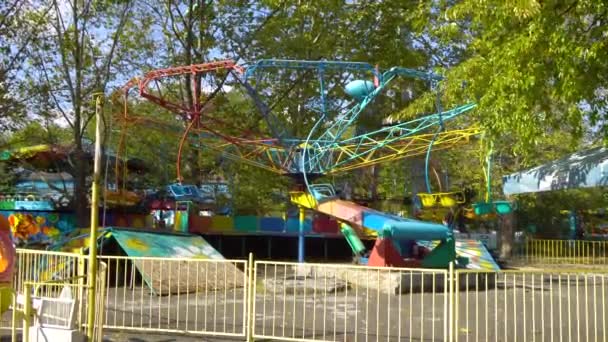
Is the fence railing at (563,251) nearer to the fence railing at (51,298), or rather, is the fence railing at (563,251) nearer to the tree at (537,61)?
the tree at (537,61)

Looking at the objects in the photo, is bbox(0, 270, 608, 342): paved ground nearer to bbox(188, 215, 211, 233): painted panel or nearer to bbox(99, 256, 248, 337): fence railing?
bbox(99, 256, 248, 337): fence railing

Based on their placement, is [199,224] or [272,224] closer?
[199,224]

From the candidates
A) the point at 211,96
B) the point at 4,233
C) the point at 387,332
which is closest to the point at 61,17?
the point at 211,96

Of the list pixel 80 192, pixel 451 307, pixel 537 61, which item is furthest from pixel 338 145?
pixel 451 307

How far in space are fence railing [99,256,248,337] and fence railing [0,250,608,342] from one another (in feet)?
0.08

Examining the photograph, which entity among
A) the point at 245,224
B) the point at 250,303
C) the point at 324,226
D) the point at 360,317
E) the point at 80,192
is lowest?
the point at 360,317

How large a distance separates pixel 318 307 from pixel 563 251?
73.3ft

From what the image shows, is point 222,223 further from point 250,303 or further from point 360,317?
point 250,303

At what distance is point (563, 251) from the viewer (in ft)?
99.8

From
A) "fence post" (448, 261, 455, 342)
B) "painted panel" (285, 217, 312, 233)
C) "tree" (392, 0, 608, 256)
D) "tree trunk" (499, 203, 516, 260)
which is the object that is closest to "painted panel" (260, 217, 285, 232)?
"painted panel" (285, 217, 312, 233)

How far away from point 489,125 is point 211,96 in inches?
598

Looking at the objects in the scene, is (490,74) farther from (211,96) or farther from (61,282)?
(211,96)

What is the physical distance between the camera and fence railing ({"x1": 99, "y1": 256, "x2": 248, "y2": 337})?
945 cm

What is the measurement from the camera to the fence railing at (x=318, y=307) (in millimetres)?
8430
